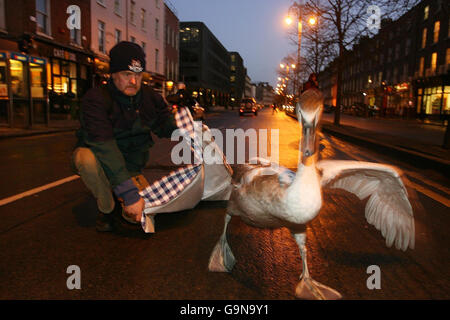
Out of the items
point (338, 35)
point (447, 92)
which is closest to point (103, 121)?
point (338, 35)

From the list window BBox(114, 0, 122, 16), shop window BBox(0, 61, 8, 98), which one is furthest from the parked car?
window BBox(114, 0, 122, 16)

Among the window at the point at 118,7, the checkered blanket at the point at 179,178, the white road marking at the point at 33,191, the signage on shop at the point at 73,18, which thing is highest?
the window at the point at 118,7

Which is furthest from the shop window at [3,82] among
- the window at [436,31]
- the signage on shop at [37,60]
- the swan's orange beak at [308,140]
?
the window at [436,31]

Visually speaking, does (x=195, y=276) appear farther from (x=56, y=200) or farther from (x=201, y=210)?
(x=56, y=200)

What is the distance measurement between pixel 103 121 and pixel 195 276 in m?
1.40

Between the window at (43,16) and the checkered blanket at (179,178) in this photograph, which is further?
the window at (43,16)

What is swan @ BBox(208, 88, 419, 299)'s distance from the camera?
2.00 m

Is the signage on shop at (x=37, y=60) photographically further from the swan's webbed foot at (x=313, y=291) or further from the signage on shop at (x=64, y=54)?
the swan's webbed foot at (x=313, y=291)

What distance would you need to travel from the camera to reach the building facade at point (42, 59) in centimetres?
1525

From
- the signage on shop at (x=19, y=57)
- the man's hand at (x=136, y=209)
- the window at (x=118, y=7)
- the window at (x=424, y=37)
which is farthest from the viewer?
the window at (x=424, y=37)

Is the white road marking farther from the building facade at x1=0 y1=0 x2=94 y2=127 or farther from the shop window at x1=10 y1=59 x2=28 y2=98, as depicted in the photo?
the shop window at x1=10 y1=59 x2=28 y2=98

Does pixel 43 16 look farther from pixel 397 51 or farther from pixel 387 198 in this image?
pixel 397 51

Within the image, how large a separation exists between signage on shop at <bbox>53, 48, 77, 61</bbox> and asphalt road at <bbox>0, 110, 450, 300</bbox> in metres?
18.0
